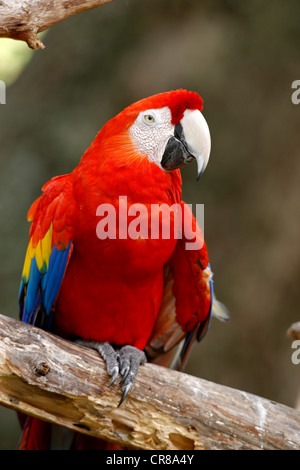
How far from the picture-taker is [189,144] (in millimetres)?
1815

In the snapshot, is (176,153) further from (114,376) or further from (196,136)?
(114,376)

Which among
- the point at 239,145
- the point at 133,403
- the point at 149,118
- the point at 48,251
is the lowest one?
the point at 133,403

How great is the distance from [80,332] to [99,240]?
1.43 feet

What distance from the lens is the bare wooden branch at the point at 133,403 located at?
1.57m

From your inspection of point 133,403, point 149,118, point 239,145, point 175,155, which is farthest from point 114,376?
point 239,145

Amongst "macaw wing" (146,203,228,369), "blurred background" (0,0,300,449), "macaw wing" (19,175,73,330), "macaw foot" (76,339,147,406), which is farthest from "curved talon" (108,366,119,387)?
"blurred background" (0,0,300,449)

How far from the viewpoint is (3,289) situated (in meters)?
3.57

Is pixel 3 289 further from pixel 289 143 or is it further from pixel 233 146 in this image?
pixel 289 143

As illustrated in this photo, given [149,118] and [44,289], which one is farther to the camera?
[44,289]

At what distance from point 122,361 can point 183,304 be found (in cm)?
45

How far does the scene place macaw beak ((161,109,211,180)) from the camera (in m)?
1.81

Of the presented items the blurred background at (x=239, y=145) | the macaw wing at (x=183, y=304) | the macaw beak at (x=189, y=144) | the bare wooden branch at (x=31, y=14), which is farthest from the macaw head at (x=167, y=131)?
the blurred background at (x=239, y=145)

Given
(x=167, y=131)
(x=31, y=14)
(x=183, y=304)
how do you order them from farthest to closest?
(x=183, y=304) → (x=167, y=131) → (x=31, y=14)

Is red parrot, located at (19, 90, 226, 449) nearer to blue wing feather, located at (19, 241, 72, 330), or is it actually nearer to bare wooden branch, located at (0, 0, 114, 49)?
blue wing feather, located at (19, 241, 72, 330)
